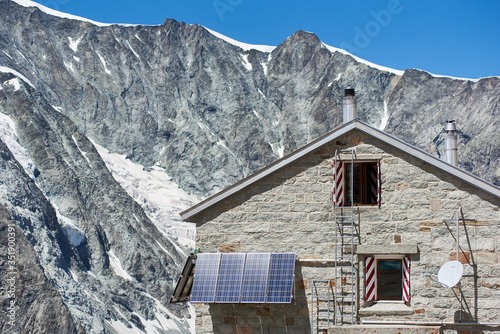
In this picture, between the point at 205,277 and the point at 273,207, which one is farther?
the point at 273,207

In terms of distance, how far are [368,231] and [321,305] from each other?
1.73 m

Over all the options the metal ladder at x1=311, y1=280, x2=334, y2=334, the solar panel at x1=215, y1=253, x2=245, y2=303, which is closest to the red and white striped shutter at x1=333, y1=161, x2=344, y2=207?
the metal ladder at x1=311, y1=280, x2=334, y2=334

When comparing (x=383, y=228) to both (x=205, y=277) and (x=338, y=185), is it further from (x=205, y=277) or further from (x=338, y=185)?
(x=205, y=277)

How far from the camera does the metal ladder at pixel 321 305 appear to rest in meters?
17.0

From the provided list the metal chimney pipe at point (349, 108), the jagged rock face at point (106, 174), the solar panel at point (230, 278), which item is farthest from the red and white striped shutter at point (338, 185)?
the jagged rock face at point (106, 174)

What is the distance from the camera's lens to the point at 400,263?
1741 cm

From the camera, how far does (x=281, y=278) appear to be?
55.4 ft

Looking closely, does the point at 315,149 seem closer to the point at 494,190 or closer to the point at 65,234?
the point at 494,190

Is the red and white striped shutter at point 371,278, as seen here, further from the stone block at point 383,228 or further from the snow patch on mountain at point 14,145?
the snow patch on mountain at point 14,145

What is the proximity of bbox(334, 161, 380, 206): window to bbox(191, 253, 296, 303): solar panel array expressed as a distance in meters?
1.64

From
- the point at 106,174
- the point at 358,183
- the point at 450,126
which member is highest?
the point at 106,174

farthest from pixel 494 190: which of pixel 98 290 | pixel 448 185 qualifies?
pixel 98 290

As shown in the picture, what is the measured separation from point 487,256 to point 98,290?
390 feet

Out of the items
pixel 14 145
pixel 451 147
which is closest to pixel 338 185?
pixel 451 147
